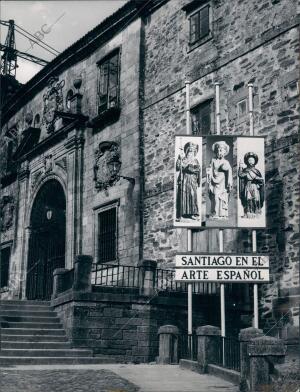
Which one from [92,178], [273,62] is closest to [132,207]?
[92,178]

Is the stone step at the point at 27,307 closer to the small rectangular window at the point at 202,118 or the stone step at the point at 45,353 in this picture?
the stone step at the point at 45,353

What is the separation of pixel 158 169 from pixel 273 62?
16.0 feet

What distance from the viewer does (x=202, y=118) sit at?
57.9 feet

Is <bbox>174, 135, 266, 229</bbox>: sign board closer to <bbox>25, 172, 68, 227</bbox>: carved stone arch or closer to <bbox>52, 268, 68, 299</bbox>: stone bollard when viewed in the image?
<bbox>52, 268, 68, 299</bbox>: stone bollard

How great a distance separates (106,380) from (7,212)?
17.0 metres

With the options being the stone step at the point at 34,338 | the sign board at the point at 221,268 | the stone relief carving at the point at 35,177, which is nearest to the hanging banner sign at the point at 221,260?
the sign board at the point at 221,268

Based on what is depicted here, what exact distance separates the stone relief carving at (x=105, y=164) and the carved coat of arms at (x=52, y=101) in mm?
3933

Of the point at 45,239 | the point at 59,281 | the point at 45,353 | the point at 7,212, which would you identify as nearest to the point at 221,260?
the point at 45,353

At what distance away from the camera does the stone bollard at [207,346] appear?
11.9 m

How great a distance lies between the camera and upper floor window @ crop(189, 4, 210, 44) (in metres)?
18.0

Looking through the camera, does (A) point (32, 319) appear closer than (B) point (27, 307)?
Yes

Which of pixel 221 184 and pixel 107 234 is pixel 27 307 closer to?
pixel 107 234

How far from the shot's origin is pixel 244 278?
43.7 feet

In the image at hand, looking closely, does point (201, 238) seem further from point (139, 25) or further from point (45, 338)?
point (139, 25)
